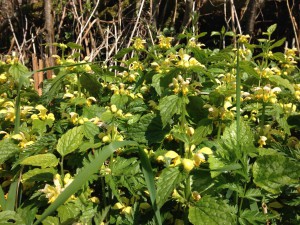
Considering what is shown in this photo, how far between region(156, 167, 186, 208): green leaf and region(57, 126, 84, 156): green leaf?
39 centimetres

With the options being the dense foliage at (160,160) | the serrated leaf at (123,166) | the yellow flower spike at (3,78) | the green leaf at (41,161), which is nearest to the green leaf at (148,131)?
the dense foliage at (160,160)

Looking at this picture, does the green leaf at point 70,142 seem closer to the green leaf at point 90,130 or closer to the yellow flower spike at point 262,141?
the green leaf at point 90,130

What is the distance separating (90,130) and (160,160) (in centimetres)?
32

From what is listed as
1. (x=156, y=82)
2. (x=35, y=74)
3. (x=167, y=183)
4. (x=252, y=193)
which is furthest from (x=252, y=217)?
(x=35, y=74)

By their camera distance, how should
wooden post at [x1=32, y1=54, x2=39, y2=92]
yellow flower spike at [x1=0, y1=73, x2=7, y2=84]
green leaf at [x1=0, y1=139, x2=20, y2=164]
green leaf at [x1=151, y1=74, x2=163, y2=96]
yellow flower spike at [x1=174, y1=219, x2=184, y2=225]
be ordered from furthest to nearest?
wooden post at [x1=32, y1=54, x2=39, y2=92]
yellow flower spike at [x1=0, y1=73, x2=7, y2=84]
green leaf at [x1=151, y1=74, x2=163, y2=96]
green leaf at [x1=0, y1=139, x2=20, y2=164]
yellow flower spike at [x1=174, y1=219, x2=184, y2=225]

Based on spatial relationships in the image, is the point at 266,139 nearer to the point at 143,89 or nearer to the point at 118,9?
the point at 143,89

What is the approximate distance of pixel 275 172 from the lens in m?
1.08

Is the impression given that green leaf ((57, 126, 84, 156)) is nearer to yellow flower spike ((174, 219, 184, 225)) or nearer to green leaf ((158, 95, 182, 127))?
green leaf ((158, 95, 182, 127))

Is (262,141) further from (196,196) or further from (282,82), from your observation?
(196,196)

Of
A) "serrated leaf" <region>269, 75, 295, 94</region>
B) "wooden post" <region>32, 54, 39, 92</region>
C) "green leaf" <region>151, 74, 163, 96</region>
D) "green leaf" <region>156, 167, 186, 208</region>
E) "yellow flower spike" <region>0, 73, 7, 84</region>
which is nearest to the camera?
Result: "green leaf" <region>156, 167, 186, 208</region>

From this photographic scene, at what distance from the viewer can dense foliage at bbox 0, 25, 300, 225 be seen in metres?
1.06

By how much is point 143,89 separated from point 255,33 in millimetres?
2575

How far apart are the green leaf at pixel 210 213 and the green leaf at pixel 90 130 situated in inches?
21.0

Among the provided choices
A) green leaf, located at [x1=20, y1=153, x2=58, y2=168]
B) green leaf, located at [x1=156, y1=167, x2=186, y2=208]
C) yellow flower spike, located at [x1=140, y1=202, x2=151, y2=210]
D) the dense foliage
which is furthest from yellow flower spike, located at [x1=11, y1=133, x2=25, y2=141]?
green leaf, located at [x1=156, y1=167, x2=186, y2=208]
